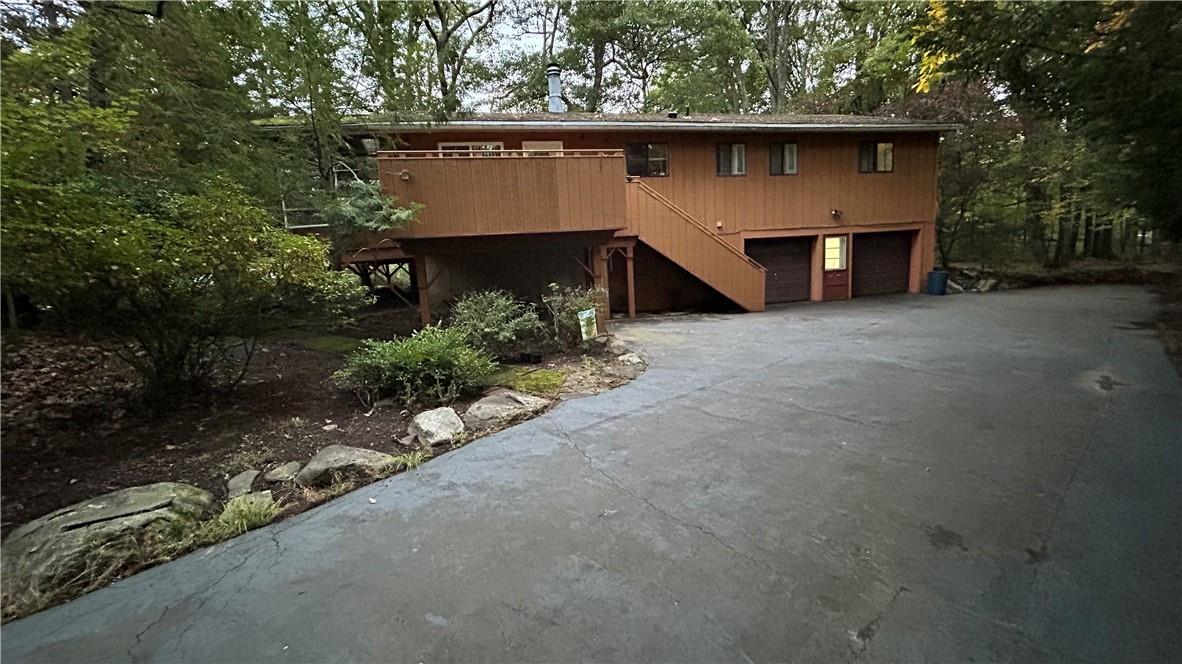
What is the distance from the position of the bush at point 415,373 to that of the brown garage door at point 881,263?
1273 cm

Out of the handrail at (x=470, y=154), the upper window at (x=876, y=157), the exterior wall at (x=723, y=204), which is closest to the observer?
the handrail at (x=470, y=154)

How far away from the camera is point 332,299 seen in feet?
18.8

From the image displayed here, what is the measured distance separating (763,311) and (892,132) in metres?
6.30

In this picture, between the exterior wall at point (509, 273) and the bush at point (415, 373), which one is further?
the exterior wall at point (509, 273)

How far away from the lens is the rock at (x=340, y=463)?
3.93 meters

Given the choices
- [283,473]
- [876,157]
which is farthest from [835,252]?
[283,473]

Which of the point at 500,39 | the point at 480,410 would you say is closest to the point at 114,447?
the point at 480,410

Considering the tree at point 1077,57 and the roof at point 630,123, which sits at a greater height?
the roof at point 630,123

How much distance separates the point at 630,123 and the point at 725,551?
35.2 feet

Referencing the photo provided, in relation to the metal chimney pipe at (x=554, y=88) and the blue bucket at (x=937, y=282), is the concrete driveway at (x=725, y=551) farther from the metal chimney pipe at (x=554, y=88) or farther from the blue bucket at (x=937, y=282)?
the metal chimney pipe at (x=554, y=88)

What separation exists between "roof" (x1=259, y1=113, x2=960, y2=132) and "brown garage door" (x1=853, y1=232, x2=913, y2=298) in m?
2.94

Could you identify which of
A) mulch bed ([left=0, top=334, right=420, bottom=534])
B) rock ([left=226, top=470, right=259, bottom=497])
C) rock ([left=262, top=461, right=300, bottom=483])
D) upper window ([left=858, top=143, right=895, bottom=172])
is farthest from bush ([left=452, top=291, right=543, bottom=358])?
upper window ([left=858, top=143, right=895, bottom=172])

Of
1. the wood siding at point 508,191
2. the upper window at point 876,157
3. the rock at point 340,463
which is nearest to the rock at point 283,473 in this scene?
the rock at point 340,463

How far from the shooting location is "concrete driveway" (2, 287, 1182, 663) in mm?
2291
